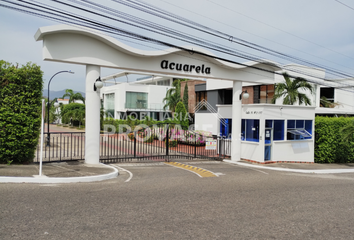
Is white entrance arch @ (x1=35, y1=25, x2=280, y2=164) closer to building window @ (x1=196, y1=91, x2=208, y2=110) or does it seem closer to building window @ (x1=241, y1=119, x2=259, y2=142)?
building window @ (x1=241, y1=119, x2=259, y2=142)

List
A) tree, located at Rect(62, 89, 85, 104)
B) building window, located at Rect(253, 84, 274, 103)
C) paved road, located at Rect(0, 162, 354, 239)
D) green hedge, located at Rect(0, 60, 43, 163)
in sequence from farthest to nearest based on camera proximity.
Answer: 1. tree, located at Rect(62, 89, 85, 104)
2. building window, located at Rect(253, 84, 274, 103)
3. green hedge, located at Rect(0, 60, 43, 163)
4. paved road, located at Rect(0, 162, 354, 239)

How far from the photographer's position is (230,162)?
55.8ft

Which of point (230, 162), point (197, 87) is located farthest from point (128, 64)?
point (197, 87)

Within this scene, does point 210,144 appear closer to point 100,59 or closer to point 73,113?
point 100,59

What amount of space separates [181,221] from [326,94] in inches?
1363

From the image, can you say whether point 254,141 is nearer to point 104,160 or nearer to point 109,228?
point 104,160

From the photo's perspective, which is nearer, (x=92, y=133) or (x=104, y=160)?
(x=92, y=133)

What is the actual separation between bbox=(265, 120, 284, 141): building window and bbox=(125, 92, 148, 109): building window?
31.4 metres

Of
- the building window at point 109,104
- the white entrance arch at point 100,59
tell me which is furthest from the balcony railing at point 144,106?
the white entrance arch at point 100,59

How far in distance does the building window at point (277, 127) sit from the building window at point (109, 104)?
3492 centimetres

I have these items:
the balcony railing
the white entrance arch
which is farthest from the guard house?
the balcony railing

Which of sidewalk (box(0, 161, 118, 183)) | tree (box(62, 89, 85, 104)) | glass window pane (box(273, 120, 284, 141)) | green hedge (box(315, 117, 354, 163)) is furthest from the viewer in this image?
tree (box(62, 89, 85, 104))

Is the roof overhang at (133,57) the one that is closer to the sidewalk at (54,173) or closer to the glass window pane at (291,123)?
the glass window pane at (291,123)

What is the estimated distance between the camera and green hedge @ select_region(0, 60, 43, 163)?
397 inches
